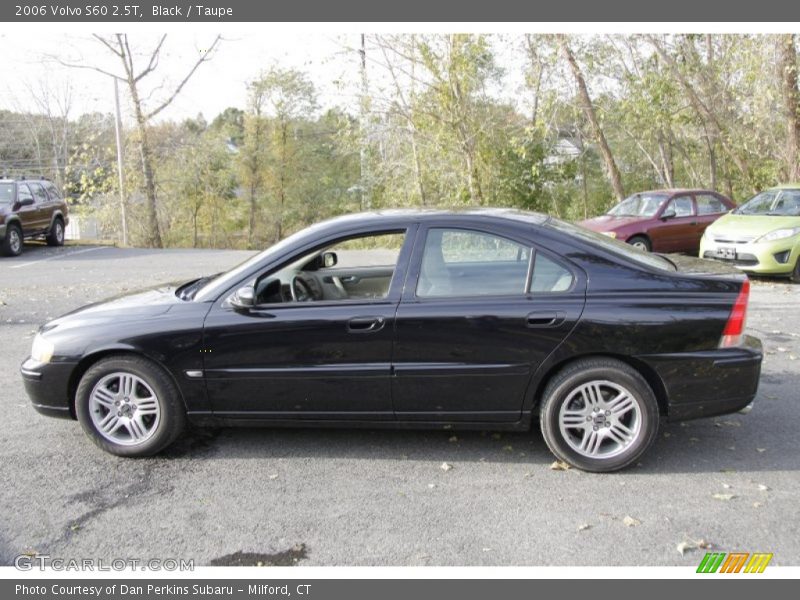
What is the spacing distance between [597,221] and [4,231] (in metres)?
12.8

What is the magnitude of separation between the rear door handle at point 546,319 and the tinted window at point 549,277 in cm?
15

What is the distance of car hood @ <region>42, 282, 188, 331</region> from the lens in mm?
4484

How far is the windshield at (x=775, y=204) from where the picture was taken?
1141cm

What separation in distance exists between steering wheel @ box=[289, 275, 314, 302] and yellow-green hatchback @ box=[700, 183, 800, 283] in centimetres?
845

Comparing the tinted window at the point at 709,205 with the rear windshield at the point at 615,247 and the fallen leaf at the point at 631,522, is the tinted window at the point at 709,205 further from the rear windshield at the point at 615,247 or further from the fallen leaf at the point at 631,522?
the fallen leaf at the point at 631,522

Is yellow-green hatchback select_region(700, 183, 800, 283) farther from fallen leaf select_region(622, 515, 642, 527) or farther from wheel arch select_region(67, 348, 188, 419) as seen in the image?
wheel arch select_region(67, 348, 188, 419)

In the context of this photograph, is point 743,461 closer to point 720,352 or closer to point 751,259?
point 720,352

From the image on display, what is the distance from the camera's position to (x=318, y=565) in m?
3.28

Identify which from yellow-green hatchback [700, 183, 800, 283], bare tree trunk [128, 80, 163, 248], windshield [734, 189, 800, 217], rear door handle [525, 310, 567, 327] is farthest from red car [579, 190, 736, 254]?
bare tree trunk [128, 80, 163, 248]

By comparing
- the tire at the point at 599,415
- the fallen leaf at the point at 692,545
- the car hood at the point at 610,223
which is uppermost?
the car hood at the point at 610,223

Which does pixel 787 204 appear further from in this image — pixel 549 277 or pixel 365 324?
pixel 365 324

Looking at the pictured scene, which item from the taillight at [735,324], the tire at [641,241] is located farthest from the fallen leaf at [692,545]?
the tire at [641,241]


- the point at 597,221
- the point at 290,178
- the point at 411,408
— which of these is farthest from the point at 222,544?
the point at 290,178

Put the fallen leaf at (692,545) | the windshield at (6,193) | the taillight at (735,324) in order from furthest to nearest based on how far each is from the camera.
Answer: the windshield at (6,193) → the taillight at (735,324) → the fallen leaf at (692,545)
